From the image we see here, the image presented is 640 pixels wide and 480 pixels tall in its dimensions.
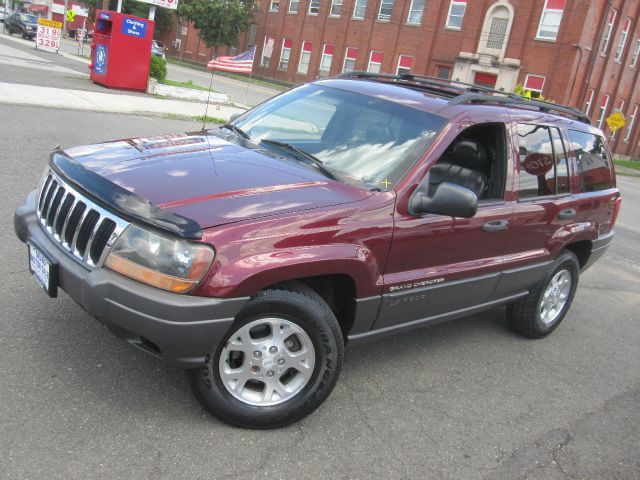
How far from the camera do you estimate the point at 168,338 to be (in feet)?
8.92

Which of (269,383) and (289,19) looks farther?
(289,19)

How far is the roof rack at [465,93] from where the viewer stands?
4.04 meters

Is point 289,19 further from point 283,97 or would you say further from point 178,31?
point 283,97

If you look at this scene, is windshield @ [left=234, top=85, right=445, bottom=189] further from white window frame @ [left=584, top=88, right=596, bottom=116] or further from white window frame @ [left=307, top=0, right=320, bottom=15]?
white window frame @ [left=307, top=0, right=320, bottom=15]

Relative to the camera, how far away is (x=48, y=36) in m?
28.9

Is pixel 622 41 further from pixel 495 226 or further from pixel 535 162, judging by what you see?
pixel 495 226

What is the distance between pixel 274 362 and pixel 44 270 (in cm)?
131

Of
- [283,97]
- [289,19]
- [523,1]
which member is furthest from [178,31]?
[283,97]

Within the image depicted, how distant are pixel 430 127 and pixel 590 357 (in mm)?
2583

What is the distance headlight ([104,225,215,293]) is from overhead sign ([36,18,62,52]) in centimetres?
3021

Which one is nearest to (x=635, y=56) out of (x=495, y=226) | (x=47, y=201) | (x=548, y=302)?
(x=548, y=302)

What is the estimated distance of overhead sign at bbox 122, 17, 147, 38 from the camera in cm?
1631

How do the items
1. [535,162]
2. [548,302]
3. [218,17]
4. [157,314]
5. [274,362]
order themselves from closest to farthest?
[157,314] < [274,362] < [535,162] < [548,302] < [218,17]

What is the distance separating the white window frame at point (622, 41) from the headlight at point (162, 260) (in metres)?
37.5
